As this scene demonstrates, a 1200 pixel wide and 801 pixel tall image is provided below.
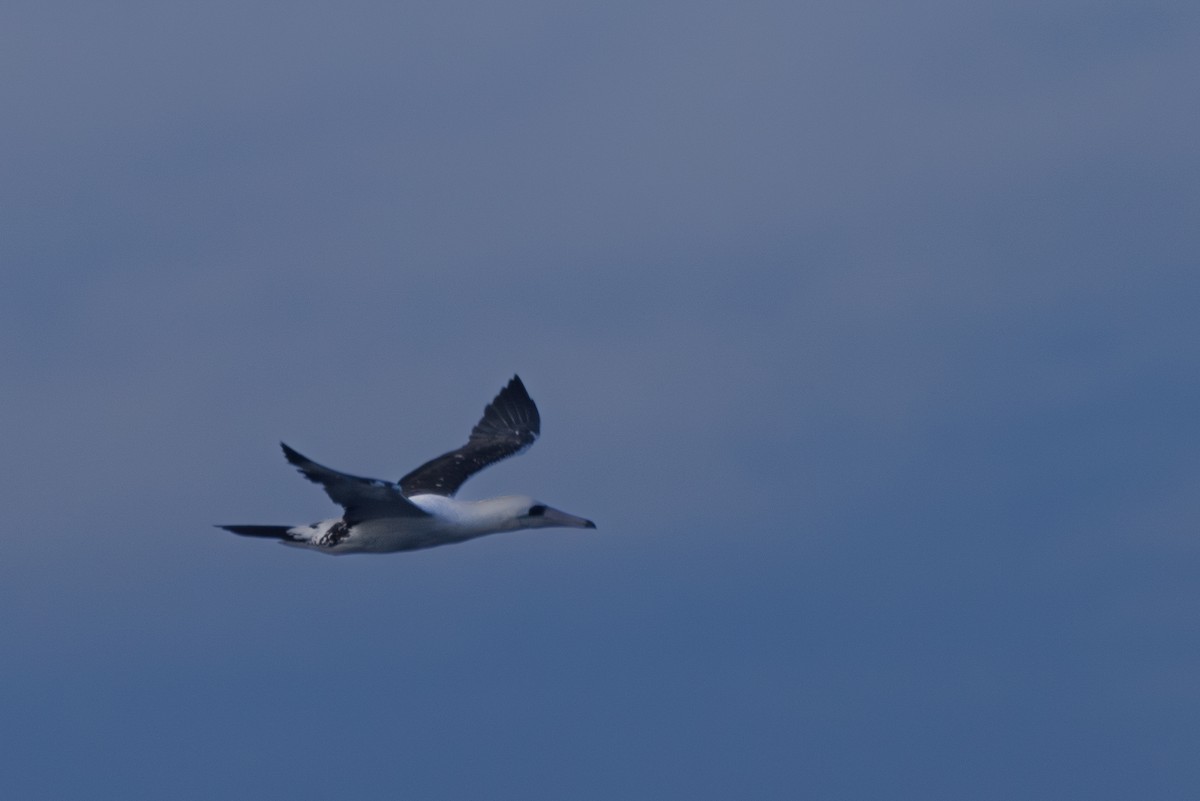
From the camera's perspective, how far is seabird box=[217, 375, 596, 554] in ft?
72.9

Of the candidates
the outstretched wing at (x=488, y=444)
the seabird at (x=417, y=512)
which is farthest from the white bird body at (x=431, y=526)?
the outstretched wing at (x=488, y=444)

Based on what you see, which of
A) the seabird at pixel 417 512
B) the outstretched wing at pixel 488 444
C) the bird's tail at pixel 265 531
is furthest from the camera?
the outstretched wing at pixel 488 444

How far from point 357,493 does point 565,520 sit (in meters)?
4.25

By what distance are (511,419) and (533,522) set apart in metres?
4.12

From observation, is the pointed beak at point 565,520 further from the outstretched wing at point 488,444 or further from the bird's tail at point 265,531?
the bird's tail at point 265,531

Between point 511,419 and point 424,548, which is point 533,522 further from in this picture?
→ point 511,419

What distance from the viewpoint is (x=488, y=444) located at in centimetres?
2891

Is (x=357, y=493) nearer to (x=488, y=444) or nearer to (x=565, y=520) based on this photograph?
(x=565, y=520)

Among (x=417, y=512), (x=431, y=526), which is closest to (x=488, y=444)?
(x=431, y=526)

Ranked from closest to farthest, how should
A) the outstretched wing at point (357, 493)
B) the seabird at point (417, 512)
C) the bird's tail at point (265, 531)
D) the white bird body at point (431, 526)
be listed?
the outstretched wing at point (357, 493), the seabird at point (417, 512), the white bird body at point (431, 526), the bird's tail at point (265, 531)

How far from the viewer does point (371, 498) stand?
22.6 metres

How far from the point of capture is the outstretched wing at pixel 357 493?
20.9 metres

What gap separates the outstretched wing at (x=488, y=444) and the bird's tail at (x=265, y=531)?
96.6 inches

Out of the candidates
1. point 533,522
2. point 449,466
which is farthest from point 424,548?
point 449,466
